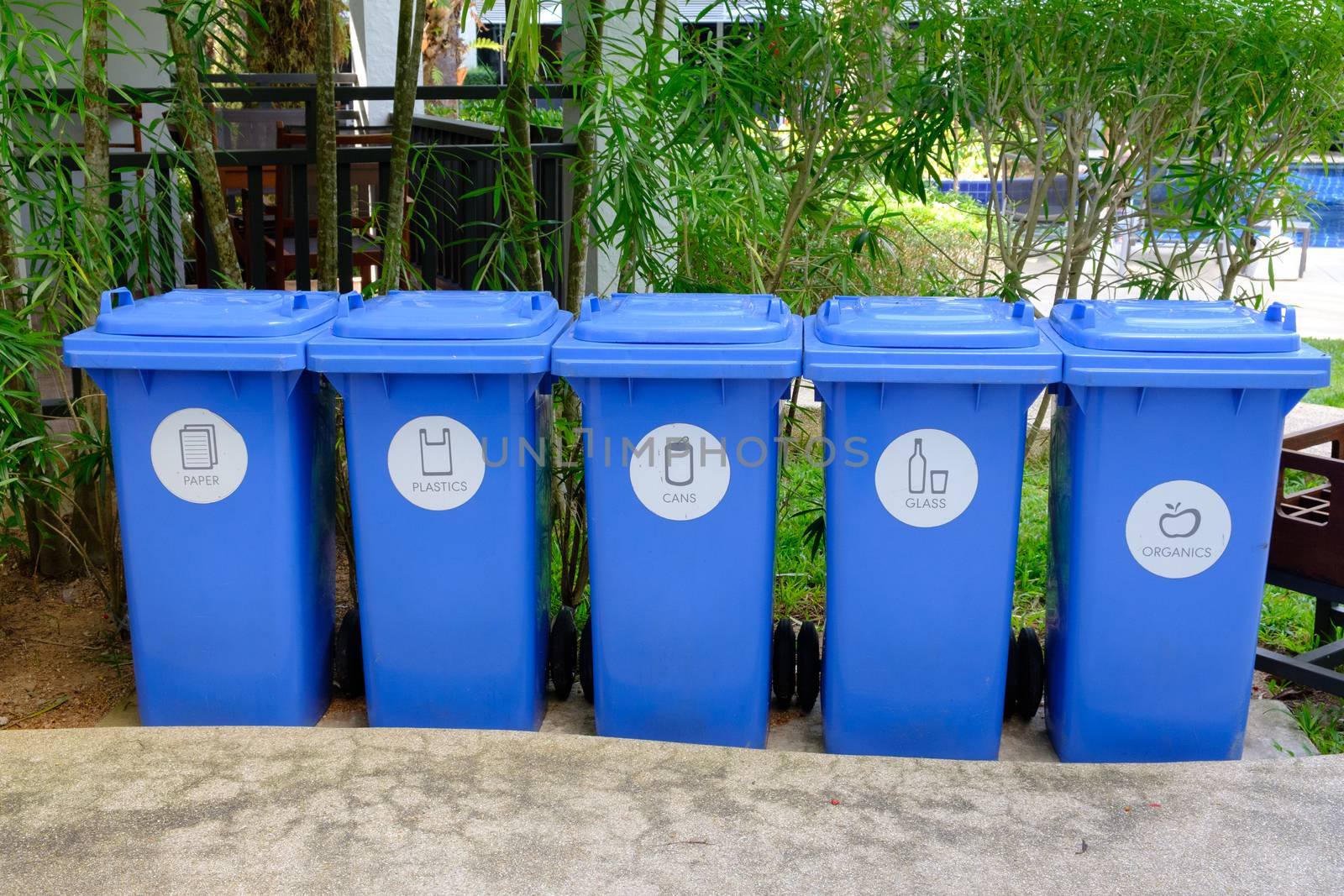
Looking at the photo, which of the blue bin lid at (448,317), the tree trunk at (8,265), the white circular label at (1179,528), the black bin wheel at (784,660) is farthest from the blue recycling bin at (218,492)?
the white circular label at (1179,528)

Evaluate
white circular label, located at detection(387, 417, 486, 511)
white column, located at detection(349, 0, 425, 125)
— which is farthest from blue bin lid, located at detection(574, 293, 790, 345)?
white column, located at detection(349, 0, 425, 125)

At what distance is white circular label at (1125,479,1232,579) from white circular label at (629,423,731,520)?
3.39 feet

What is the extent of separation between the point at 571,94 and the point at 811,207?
916 mm

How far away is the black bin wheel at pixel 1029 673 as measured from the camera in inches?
139

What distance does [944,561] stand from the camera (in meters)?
3.22

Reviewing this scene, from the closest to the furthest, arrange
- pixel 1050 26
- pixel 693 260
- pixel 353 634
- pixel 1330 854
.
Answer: pixel 1330 854 → pixel 353 634 → pixel 1050 26 → pixel 693 260

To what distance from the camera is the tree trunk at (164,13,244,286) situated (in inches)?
152

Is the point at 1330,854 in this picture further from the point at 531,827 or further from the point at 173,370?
the point at 173,370

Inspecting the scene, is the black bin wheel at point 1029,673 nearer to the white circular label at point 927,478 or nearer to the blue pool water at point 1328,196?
the white circular label at point 927,478

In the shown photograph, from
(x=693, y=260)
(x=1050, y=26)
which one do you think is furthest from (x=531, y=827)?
(x=1050, y=26)

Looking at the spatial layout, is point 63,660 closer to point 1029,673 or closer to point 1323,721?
point 1029,673

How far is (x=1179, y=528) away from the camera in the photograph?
3.15 metres

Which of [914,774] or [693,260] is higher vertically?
[693,260]

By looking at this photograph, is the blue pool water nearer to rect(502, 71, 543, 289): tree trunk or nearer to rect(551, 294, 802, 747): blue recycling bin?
rect(502, 71, 543, 289): tree trunk
